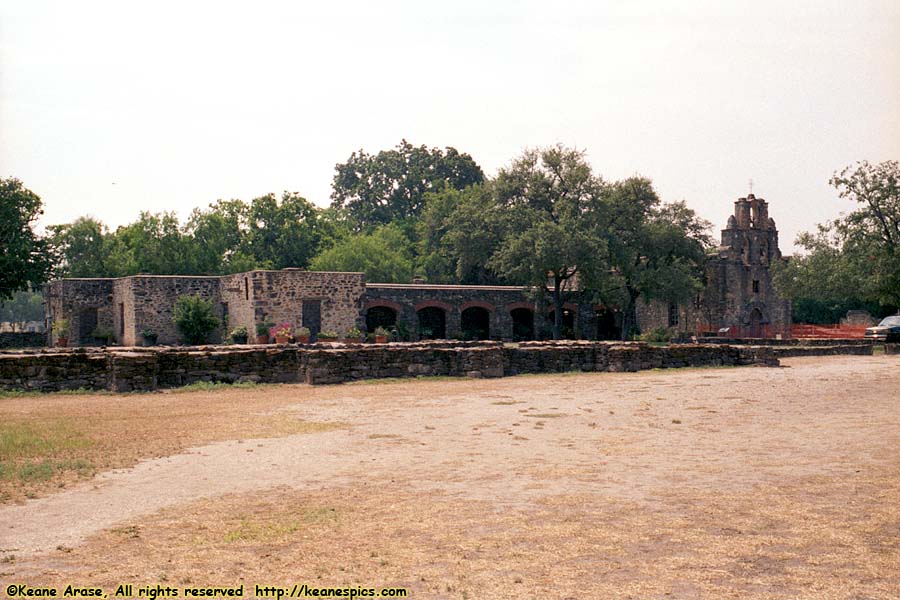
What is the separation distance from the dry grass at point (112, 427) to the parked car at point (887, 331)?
26000 mm

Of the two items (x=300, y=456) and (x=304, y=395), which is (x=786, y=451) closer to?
(x=300, y=456)

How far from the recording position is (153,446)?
32.7 ft

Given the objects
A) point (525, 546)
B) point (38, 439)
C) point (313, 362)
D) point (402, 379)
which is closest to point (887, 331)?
point (402, 379)

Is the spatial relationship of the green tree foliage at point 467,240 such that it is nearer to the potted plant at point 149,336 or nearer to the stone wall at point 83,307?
the potted plant at point 149,336

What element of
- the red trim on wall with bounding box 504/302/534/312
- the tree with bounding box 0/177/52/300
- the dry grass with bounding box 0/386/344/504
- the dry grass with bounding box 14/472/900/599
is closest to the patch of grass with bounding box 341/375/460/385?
the dry grass with bounding box 0/386/344/504

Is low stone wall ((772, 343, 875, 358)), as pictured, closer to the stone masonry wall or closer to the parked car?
the parked car

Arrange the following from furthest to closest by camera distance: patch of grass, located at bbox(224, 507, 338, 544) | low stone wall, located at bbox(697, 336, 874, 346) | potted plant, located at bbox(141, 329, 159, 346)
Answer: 1. low stone wall, located at bbox(697, 336, 874, 346)
2. potted plant, located at bbox(141, 329, 159, 346)
3. patch of grass, located at bbox(224, 507, 338, 544)

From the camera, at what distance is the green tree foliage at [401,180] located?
7162 cm

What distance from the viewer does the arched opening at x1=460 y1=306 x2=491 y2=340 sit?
3825cm

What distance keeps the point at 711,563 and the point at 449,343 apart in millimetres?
19505

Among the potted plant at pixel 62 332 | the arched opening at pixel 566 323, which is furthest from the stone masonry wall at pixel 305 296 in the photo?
the arched opening at pixel 566 323

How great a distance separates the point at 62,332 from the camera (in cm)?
3297

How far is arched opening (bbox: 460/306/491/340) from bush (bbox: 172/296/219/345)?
11.6 meters

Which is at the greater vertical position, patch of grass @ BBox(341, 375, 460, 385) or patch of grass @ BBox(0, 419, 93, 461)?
patch of grass @ BBox(341, 375, 460, 385)
